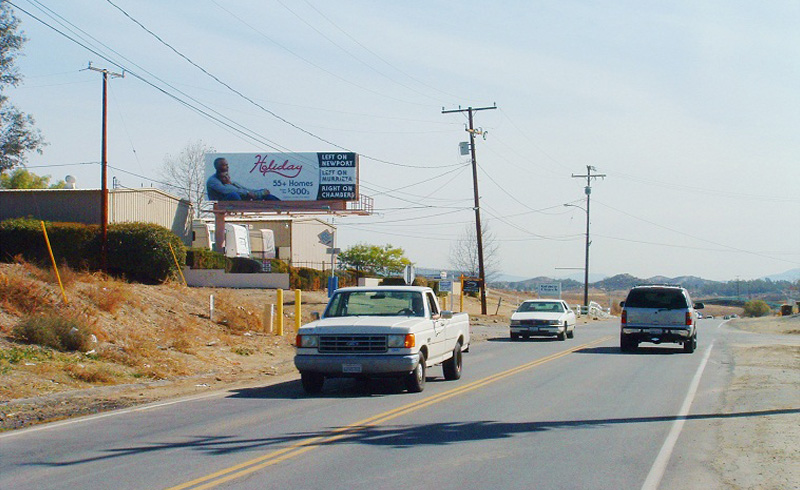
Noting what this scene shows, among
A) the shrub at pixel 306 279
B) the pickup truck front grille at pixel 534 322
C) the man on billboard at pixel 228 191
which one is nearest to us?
the pickup truck front grille at pixel 534 322

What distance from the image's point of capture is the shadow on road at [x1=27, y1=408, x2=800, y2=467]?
30.8 feet

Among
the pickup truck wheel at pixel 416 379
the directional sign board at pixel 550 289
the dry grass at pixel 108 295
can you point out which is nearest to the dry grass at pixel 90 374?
the pickup truck wheel at pixel 416 379

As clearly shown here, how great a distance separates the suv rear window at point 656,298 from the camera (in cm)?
2500

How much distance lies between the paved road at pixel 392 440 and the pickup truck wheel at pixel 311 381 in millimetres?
305

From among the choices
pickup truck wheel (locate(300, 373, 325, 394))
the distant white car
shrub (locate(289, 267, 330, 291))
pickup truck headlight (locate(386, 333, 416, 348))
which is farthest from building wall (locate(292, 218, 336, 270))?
pickup truck headlight (locate(386, 333, 416, 348))

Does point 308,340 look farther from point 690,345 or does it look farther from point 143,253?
point 143,253

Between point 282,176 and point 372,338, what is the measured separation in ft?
153

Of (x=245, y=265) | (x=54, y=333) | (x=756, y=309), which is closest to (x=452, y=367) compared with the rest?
(x=54, y=333)

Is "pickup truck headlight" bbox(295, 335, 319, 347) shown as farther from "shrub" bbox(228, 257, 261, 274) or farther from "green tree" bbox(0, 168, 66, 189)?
"green tree" bbox(0, 168, 66, 189)

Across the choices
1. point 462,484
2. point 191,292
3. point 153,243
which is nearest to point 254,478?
point 462,484

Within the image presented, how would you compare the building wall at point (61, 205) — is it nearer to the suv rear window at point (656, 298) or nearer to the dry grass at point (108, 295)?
the dry grass at point (108, 295)

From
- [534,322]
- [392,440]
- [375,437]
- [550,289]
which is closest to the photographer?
[392,440]

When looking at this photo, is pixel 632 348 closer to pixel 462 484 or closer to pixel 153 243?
pixel 153 243

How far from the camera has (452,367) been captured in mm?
16719
